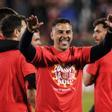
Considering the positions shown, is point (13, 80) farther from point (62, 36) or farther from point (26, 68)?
point (62, 36)

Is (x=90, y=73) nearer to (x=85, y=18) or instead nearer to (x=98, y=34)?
(x=98, y=34)

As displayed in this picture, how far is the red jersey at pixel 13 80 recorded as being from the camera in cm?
741

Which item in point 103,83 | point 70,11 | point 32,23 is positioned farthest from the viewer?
point 70,11

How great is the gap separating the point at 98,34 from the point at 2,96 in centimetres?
196

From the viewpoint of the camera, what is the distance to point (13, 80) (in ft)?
24.4

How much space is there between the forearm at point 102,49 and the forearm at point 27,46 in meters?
0.73

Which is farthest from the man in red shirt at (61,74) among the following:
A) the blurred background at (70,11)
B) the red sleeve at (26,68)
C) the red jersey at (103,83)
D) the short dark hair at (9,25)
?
the blurred background at (70,11)

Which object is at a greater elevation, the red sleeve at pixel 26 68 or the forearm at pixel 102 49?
the forearm at pixel 102 49

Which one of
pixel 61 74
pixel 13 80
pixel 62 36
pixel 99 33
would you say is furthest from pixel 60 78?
pixel 99 33

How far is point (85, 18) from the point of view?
62.0ft

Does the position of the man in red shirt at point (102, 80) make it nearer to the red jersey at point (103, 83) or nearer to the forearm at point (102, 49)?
the red jersey at point (103, 83)

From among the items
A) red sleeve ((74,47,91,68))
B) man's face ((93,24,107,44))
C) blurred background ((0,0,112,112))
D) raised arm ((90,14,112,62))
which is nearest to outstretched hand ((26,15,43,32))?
raised arm ((90,14,112,62))

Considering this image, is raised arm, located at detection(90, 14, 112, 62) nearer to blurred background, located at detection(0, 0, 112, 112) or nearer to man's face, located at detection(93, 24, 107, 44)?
man's face, located at detection(93, 24, 107, 44)

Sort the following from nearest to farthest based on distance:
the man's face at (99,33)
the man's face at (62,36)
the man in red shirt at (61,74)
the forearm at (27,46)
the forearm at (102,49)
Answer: the forearm at (27,46)
the forearm at (102,49)
the man in red shirt at (61,74)
the man's face at (62,36)
the man's face at (99,33)
